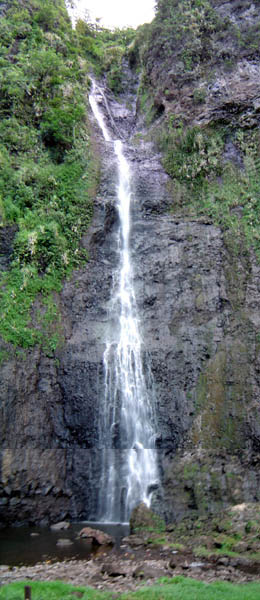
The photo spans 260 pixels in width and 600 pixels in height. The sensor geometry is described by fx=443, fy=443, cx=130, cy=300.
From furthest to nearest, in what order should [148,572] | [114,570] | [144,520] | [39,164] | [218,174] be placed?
1. [218,174]
2. [39,164]
3. [144,520]
4. [114,570]
5. [148,572]

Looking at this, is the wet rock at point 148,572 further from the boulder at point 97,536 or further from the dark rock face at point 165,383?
the dark rock face at point 165,383

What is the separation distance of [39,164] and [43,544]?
16096 mm

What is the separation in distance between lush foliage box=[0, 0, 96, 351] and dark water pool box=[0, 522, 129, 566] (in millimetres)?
5904

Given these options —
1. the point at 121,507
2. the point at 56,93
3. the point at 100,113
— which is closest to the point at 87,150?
the point at 56,93

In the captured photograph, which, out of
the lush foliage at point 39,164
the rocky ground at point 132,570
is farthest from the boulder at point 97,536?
the lush foliage at point 39,164

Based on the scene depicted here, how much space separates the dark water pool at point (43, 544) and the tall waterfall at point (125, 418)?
96 cm

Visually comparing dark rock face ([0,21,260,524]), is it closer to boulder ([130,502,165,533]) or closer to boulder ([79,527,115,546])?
boulder ([130,502,165,533])

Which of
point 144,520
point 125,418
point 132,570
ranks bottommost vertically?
point 144,520

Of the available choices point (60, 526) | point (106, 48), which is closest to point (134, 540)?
point (60, 526)

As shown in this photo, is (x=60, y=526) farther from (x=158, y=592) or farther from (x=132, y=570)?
(x=158, y=592)

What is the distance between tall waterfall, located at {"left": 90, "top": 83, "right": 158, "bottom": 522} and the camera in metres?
13.9

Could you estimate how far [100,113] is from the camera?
28953 millimetres

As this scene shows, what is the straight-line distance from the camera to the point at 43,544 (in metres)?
11.3

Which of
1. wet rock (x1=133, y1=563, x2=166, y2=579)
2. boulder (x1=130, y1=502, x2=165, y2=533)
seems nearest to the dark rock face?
boulder (x1=130, y1=502, x2=165, y2=533)
